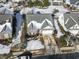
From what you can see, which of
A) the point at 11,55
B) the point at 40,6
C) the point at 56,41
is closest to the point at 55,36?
the point at 56,41

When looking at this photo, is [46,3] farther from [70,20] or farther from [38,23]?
[38,23]

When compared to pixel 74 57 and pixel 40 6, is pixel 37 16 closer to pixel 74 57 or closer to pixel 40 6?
pixel 40 6

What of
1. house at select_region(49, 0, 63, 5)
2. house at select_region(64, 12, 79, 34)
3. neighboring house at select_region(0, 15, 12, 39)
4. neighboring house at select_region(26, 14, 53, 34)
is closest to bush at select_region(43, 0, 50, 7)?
house at select_region(49, 0, 63, 5)

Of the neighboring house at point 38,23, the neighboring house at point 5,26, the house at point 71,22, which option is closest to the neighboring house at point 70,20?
the house at point 71,22

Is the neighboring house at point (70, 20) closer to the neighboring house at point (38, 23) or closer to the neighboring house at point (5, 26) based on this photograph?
the neighboring house at point (38, 23)

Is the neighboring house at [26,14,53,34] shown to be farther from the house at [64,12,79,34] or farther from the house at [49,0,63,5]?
the house at [49,0,63,5]

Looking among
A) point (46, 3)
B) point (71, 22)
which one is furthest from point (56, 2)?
point (71, 22)
